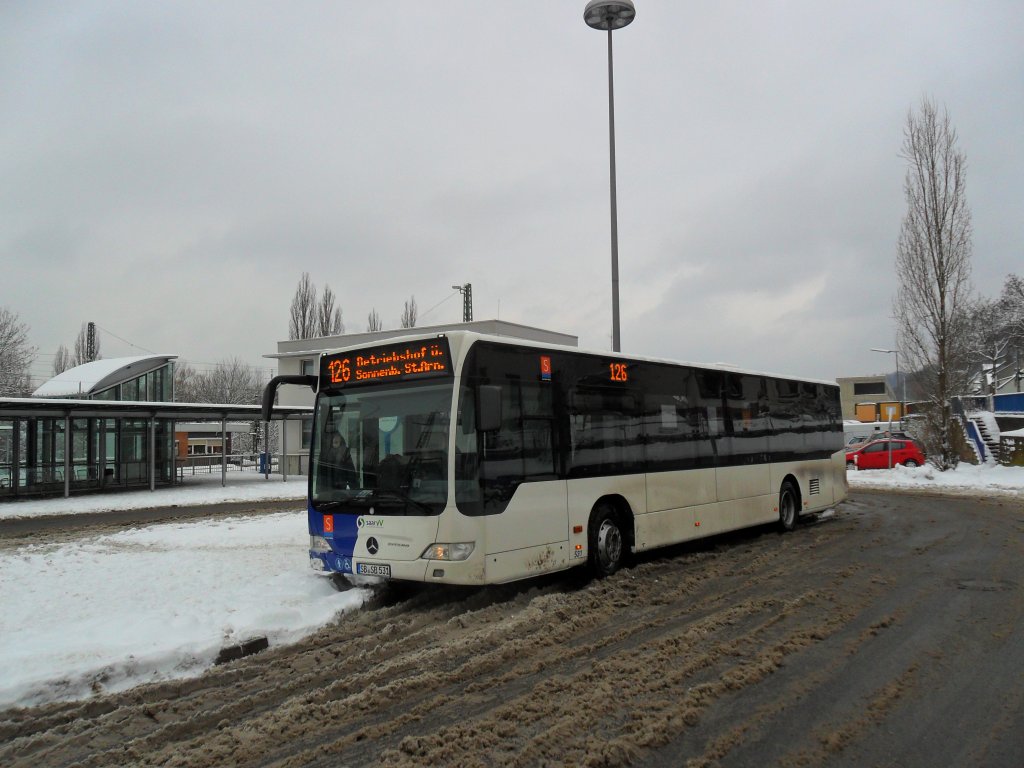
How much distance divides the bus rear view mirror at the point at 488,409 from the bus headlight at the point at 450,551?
119cm

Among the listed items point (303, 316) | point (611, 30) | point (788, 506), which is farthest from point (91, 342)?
point (788, 506)

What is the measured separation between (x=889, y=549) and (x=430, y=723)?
9088mm

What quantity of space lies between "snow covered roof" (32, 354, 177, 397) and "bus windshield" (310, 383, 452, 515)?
76.0 feet

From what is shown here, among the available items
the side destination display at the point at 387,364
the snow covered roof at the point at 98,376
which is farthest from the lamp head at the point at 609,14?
the snow covered roof at the point at 98,376

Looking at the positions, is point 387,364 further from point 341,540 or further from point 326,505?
point 341,540

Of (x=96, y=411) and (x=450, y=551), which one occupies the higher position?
(x=96, y=411)

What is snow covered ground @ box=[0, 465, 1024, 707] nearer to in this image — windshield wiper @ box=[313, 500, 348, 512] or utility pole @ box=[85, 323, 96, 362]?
windshield wiper @ box=[313, 500, 348, 512]

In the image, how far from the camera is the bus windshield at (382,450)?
7579 millimetres

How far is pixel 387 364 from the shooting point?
27.0 feet

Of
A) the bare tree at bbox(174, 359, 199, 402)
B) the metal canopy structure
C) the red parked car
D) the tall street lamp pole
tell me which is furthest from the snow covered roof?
the bare tree at bbox(174, 359, 199, 402)

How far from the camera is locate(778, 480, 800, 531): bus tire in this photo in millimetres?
13617

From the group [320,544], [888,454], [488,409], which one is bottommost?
[888,454]

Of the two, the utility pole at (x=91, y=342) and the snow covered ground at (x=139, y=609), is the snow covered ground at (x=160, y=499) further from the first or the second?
the utility pole at (x=91, y=342)

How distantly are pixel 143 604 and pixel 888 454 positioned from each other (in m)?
35.3
